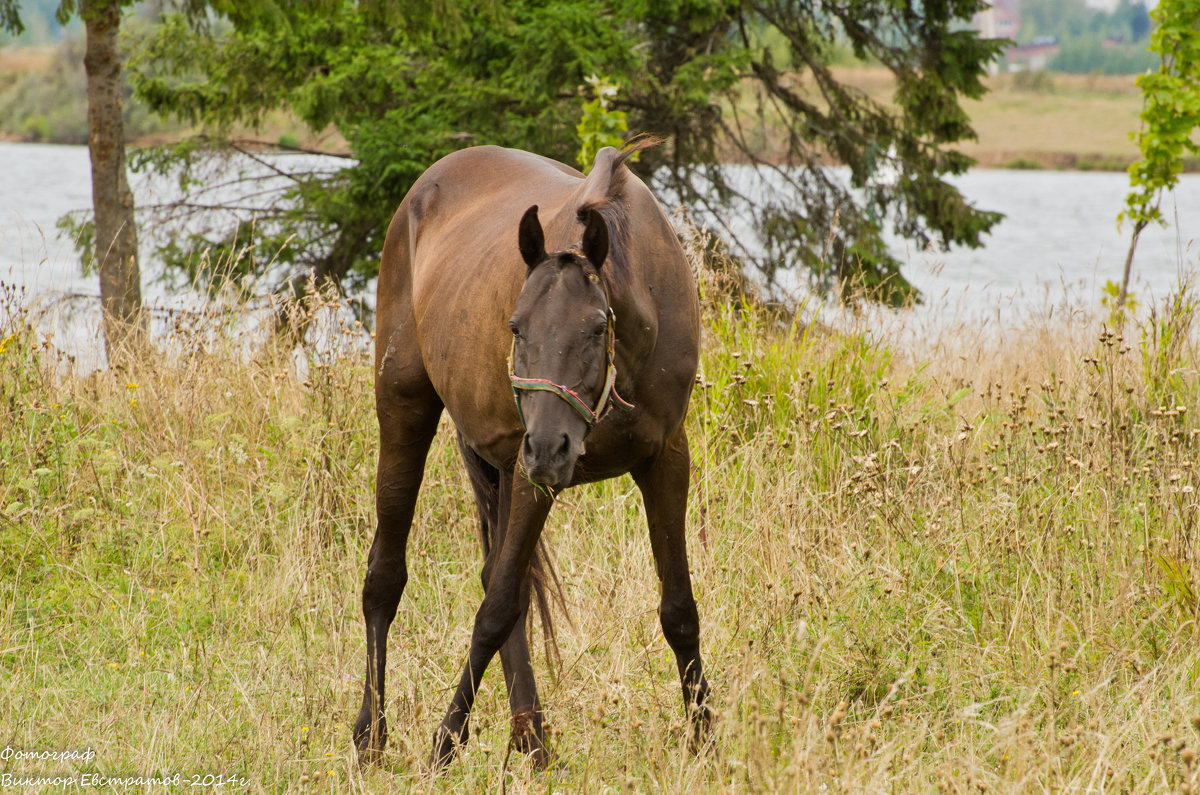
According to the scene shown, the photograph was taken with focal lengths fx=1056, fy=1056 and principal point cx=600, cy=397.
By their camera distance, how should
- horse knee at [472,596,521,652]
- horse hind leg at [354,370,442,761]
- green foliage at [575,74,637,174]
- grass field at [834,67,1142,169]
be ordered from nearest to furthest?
horse knee at [472,596,521,652]
horse hind leg at [354,370,442,761]
green foliage at [575,74,637,174]
grass field at [834,67,1142,169]

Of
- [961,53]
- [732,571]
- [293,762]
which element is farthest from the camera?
[961,53]

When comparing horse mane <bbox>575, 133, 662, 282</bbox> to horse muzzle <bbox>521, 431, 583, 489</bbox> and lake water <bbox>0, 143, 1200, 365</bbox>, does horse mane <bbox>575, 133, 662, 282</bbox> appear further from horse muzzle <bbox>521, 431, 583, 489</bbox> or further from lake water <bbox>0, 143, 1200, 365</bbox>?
lake water <bbox>0, 143, 1200, 365</bbox>

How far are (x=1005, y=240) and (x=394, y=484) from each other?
1090 inches

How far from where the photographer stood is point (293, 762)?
3318mm

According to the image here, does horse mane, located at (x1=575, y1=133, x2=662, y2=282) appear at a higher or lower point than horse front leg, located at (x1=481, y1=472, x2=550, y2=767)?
higher

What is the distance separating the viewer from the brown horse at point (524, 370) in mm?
2691

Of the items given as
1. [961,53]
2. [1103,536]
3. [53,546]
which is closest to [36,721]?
[53,546]

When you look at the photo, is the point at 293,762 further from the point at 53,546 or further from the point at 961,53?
the point at 961,53

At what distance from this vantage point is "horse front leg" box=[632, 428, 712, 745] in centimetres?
328

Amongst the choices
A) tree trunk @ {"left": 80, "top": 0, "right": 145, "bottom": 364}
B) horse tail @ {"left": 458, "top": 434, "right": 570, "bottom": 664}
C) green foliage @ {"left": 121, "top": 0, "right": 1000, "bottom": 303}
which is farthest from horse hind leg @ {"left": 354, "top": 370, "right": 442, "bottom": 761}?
green foliage @ {"left": 121, "top": 0, "right": 1000, "bottom": 303}

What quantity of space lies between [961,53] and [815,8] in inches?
86.9

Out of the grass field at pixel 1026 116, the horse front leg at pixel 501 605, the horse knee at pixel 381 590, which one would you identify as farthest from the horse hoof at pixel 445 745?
the grass field at pixel 1026 116

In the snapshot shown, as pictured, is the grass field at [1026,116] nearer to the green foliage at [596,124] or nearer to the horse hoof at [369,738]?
the green foliage at [596,124]

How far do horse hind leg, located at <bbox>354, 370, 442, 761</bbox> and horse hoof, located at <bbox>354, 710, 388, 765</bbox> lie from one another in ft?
0.76
